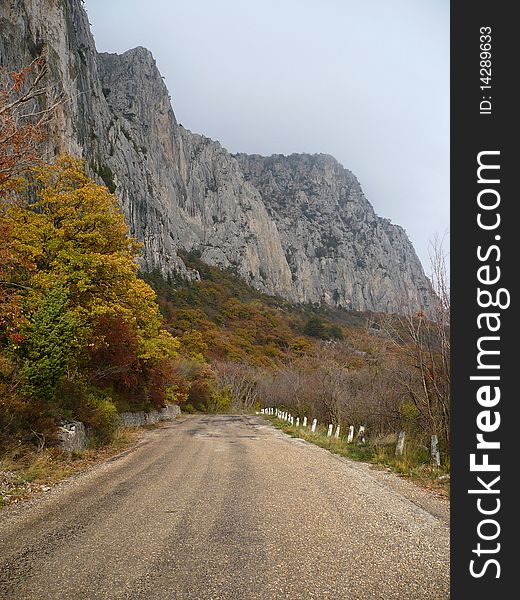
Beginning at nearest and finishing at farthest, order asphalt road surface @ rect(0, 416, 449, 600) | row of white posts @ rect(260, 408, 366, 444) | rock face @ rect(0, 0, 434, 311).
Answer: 1. asphalt road surface @ rect(0, 416, 449, 600)
2. row of white posts @ rect(260, 408, 366, 444)
3. rock face @ rect(0, 0, 434, 311)

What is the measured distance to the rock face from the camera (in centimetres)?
5078

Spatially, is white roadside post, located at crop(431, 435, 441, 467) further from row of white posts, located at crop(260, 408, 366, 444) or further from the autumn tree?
the autumn tree

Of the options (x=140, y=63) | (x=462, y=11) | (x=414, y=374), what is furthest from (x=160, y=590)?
(x=140, y=63)

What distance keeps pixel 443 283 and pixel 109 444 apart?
33.8 feet

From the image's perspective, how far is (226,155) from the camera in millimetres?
129750

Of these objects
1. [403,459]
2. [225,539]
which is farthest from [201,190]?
[225,539]

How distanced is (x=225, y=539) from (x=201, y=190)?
115961 mm

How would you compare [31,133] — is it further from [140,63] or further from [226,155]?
[226,155]

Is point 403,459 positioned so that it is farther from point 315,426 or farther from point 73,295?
point 73,295

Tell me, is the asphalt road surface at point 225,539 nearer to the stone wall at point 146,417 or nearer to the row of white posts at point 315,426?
the row of white posts at point 315,426

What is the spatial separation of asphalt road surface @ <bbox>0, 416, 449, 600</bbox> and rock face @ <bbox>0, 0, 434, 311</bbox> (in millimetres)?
5938

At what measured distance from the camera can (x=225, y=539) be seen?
15.6ft

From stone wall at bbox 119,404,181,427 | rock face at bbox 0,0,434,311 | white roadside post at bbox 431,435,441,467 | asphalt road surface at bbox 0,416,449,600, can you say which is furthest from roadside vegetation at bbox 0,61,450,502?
rock face at bbox 0,0,434,311

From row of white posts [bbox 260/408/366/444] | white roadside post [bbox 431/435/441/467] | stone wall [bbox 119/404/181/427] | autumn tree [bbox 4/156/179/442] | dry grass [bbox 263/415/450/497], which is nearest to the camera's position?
dry grass [bbox 263/415/450/497]
